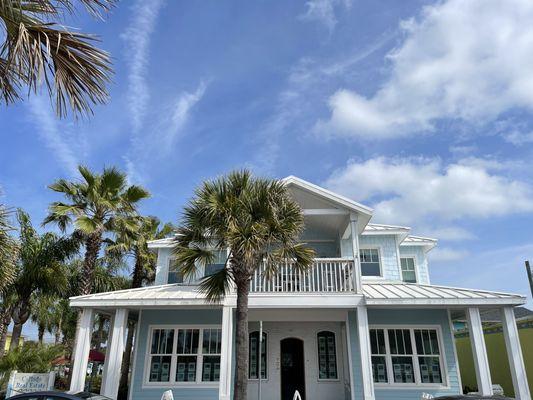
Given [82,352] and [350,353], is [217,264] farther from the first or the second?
[350,353]

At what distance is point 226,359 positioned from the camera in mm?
12805

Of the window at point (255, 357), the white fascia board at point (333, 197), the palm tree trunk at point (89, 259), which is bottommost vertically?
the window at point (255, 357)

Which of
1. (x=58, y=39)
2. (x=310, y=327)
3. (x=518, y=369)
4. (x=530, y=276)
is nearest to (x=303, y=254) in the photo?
(x=310, y=327)

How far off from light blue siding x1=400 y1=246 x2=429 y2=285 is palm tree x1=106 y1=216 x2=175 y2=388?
11.6m

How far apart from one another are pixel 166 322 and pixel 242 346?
6.39 meters

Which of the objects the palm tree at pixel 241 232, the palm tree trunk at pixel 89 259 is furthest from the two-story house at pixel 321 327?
the palm tree at pixel 241 232

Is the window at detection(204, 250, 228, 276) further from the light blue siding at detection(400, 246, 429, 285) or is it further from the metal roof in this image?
the light blue siding at detection(400, 246, 429, 285)

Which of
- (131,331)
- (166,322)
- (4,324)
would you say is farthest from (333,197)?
(4,324)

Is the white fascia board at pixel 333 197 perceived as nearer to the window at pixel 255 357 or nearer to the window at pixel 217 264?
the window at pixel 217 264

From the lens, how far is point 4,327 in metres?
17.6

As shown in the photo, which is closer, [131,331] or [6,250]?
[6,250]

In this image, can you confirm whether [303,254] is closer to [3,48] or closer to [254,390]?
[254,390]

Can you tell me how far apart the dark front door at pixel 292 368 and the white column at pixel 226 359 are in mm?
3784

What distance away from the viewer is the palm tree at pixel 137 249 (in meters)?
17.7
